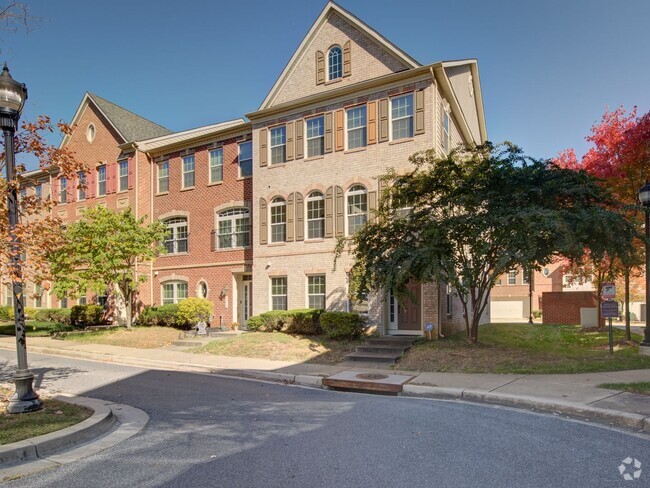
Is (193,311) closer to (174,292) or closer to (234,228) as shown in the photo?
(174,292)

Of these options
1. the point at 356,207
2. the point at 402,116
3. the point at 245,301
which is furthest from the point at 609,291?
the point at 245,301

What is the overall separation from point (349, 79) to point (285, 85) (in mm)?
3050

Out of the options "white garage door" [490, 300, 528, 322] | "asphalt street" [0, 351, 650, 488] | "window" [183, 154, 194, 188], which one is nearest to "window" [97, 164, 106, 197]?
"window" [183, 154, 194, 188]

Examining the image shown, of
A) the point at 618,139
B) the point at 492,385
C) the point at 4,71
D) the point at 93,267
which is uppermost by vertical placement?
the point at 618,139

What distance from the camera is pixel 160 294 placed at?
23750 millimetres

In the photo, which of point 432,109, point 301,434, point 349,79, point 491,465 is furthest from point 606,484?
point 349,79

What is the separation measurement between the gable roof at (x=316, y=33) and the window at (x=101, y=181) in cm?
1160

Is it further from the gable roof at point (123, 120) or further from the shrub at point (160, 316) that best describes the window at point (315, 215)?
the gable roof at point (123, 120)

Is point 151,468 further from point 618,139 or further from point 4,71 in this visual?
point 618,139

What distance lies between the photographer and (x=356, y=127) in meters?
17.8

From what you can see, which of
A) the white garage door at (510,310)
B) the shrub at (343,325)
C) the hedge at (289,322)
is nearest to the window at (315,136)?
the hedge at (289,322)

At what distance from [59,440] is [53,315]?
25.4m

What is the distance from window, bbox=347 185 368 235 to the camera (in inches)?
684

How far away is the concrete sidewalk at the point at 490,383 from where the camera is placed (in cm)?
727
